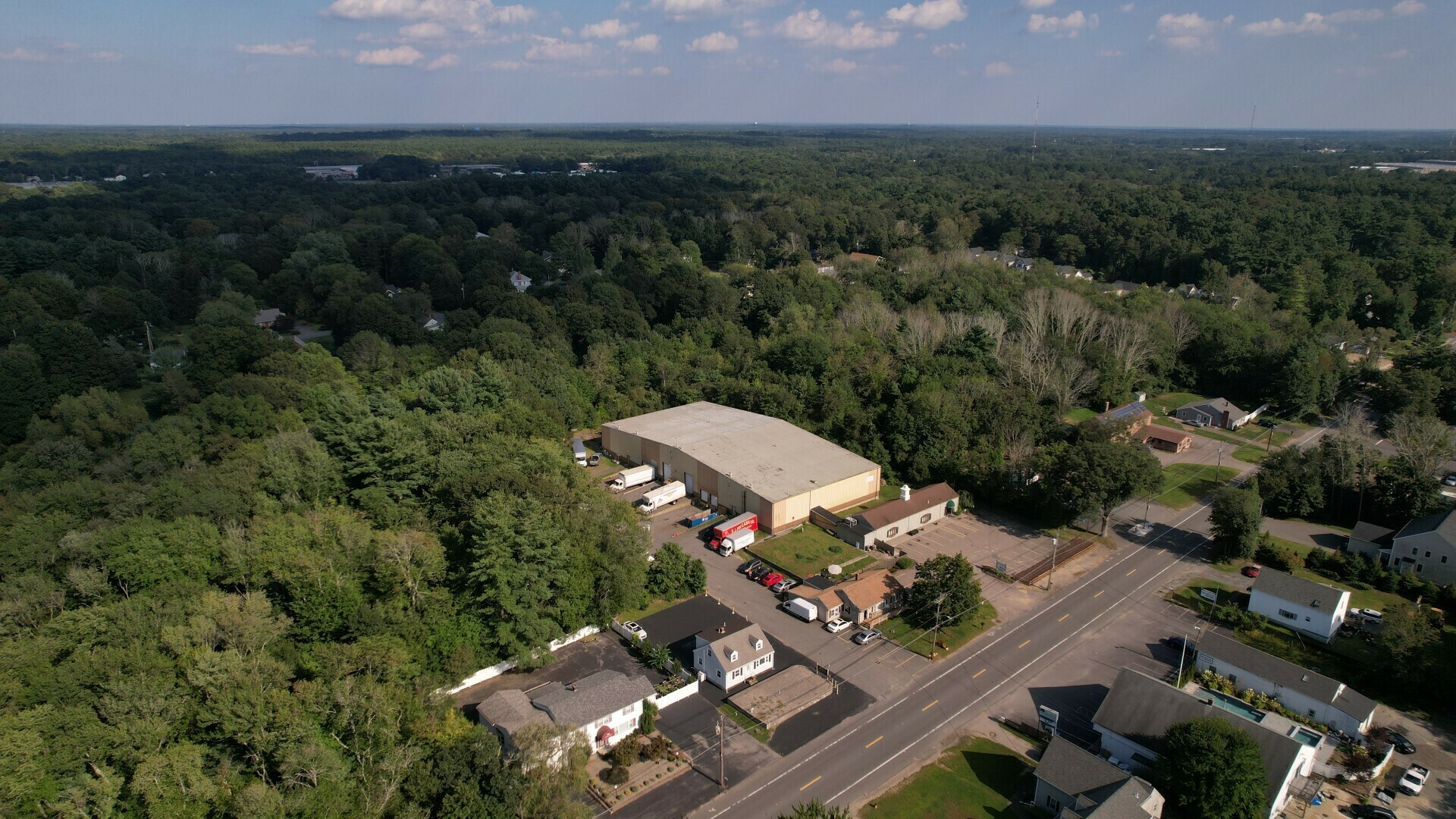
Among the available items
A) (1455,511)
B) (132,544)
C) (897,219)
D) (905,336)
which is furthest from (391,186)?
(1455,511)

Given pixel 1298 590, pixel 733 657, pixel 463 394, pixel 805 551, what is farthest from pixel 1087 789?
pixel 463 394

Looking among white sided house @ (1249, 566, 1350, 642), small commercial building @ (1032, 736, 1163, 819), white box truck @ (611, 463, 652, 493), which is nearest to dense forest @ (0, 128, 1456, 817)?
white box truck @ (611, 463, 652, 493)

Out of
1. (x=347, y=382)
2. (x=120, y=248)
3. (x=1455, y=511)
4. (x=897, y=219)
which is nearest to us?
(x=1455, y=511)

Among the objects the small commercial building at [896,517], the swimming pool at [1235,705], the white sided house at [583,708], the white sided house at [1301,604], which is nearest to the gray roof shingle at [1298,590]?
the white sided house at [1301,604]

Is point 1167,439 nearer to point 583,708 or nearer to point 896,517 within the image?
point 896,517

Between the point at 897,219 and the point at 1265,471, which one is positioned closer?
the point at 1265,471

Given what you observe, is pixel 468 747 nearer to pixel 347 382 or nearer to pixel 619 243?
pixel 347 382
